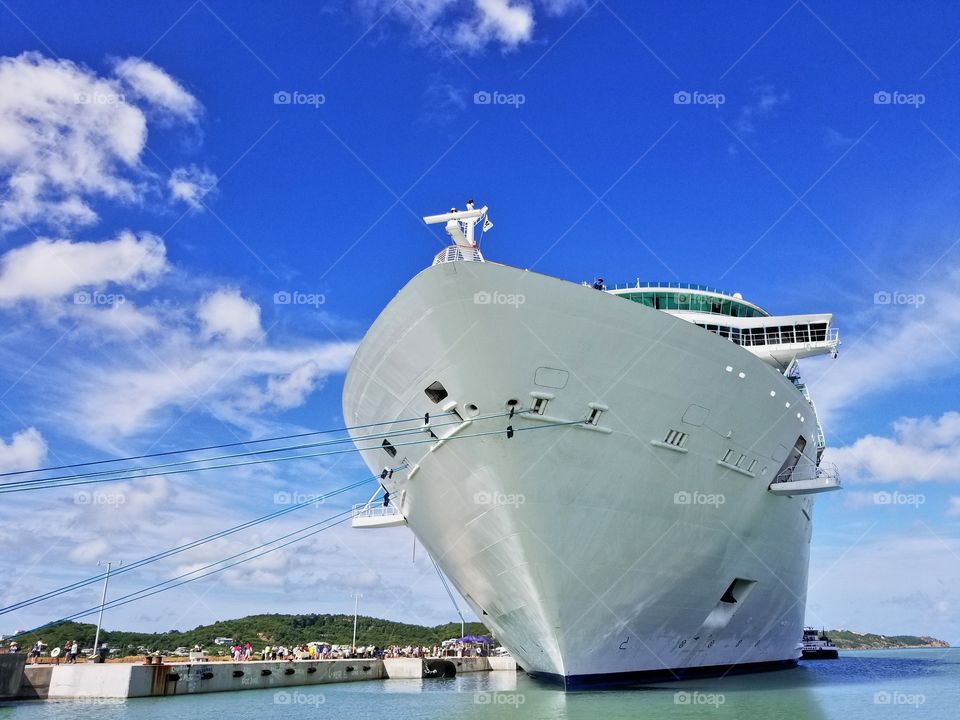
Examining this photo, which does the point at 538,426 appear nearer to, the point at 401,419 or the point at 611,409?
the point at 611,409

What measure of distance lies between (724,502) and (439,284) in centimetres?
715

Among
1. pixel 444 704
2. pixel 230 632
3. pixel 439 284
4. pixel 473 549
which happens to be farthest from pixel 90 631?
pixel 439 284

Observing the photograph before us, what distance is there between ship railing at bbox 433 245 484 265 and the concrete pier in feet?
44.5

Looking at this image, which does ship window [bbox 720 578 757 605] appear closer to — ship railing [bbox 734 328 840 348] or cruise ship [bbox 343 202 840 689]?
cruise ship [bbox 343 202 840 689]

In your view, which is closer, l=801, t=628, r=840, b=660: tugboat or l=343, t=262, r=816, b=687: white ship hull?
l=343, t=262, r=816, b=687: white ship hull

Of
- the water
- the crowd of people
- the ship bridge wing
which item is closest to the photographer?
the water

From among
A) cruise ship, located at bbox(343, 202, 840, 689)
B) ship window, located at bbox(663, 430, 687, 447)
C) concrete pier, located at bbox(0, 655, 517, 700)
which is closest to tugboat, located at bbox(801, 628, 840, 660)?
concrete pier, located at bbox(0, 655, 517, 700)

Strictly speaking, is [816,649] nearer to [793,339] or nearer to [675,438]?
[793,339]

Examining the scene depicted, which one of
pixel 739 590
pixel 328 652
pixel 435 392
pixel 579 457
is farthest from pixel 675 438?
pixel 328 652

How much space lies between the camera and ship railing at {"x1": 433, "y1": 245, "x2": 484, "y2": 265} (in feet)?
37.9

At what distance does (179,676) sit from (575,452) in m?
13.9

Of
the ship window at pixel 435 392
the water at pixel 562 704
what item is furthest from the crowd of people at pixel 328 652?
the ship window at pixel 435 392

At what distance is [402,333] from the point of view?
12430 mm

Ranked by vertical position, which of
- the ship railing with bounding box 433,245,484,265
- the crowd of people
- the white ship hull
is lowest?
the crowd of people
